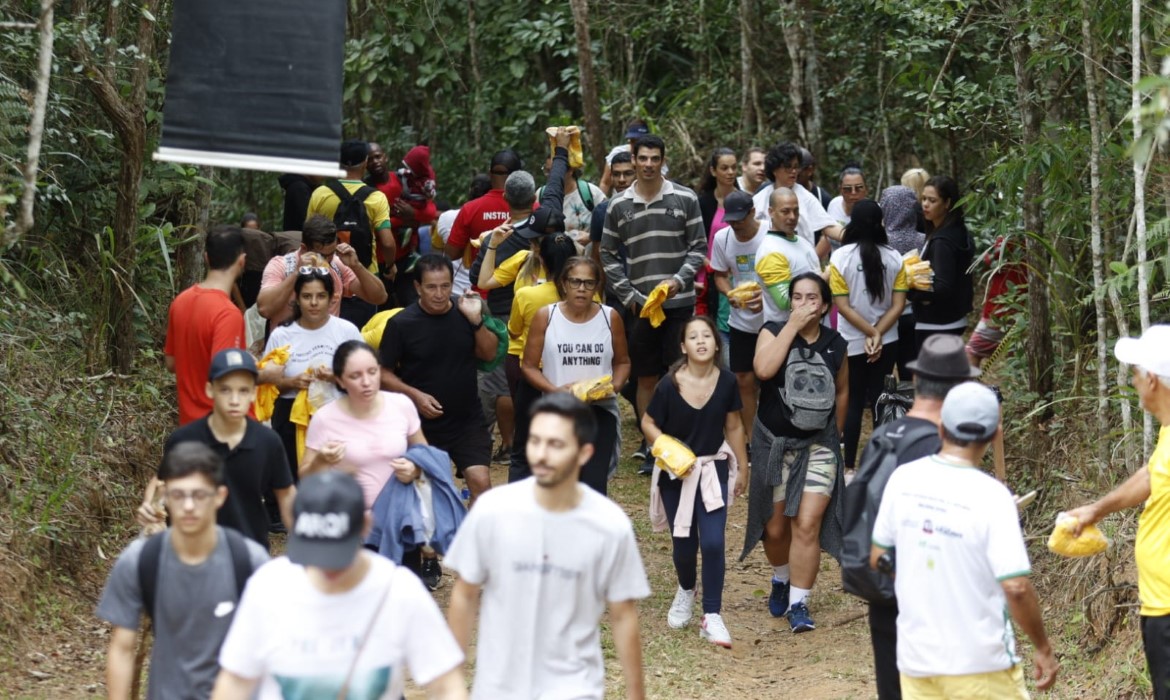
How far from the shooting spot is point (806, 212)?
423 inches

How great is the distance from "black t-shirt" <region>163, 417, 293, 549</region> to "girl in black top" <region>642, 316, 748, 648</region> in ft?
8.60

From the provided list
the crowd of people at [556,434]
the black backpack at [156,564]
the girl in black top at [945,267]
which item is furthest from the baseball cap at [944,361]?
the girl in black top at [945,267]

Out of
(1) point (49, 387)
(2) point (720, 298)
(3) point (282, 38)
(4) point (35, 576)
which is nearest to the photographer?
(3) point (282, 38)

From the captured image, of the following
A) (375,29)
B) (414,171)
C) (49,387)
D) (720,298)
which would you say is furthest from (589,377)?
(375,29)

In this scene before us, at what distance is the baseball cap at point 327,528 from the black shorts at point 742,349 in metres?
6.25

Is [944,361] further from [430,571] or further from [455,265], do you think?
[455,265]

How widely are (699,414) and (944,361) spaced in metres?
2.51

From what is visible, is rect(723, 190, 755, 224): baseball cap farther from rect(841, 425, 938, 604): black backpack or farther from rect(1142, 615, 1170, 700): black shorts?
rect(1142, 615, 1170, 700): black shorts

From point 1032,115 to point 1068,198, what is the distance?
0.98 m

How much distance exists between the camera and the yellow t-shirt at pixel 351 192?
9648 mm

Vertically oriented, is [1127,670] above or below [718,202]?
below

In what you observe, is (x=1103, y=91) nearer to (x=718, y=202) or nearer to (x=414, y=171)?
(x=718, y=202)

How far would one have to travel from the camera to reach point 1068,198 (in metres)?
8.41

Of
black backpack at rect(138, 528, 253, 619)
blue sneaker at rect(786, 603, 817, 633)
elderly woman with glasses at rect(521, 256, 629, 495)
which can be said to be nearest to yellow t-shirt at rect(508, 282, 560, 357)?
elderly woman with glasses at rect(521, 256, 629, 495)
